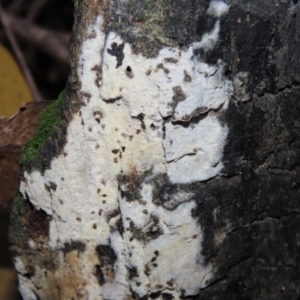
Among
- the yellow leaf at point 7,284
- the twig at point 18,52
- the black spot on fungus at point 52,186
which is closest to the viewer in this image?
the black spot on fungus at point 52,186

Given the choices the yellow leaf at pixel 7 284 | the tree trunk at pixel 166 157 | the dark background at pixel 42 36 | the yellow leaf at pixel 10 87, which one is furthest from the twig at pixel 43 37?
the tree trunk at pixel 166 157

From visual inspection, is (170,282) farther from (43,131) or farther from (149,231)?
(43,131)

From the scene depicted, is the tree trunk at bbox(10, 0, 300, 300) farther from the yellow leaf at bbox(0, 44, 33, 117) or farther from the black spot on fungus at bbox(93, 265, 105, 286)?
the yellow leaf at bbox(0, 44, 33, 117)

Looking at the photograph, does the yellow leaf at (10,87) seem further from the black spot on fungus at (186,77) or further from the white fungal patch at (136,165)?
the black spot on fungus at (186,77)

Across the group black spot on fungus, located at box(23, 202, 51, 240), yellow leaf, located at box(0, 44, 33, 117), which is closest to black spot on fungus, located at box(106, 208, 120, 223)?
black spot on fungus, located at box(23, 202, 51, 240)

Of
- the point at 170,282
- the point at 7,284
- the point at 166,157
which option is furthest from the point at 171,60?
the point at 7,284

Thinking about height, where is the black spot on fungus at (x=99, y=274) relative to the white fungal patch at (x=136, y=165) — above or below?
below

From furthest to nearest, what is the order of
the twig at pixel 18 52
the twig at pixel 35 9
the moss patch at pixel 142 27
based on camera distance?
the twig at pixel 35 9 < the twig at pixel 18 52 < the moss patch at pixel 142 27

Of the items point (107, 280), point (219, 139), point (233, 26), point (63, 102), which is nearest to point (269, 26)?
point (233, 26)
